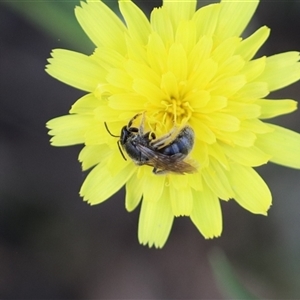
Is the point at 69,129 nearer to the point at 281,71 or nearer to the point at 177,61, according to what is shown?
the point at 177,61

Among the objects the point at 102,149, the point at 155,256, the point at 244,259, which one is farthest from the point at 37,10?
the point at 244,259

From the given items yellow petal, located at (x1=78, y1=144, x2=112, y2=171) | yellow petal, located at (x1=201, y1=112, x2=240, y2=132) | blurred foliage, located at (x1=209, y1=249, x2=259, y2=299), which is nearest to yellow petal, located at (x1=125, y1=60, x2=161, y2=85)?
yellow petal, located at (x1=201, y1=112, x2=240, y2=132)

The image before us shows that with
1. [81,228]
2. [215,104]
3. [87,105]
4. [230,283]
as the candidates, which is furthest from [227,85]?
[81,228]

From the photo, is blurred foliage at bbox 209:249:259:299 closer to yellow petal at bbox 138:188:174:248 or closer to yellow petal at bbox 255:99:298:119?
yellow petal at bbox 138:188:174:248

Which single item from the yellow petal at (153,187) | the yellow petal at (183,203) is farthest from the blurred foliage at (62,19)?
the yellow petal at (183,203)

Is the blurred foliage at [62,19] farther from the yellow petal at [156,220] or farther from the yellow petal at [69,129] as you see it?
the yellow petal at [156,220]

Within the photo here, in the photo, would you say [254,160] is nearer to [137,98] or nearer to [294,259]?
[137,98]

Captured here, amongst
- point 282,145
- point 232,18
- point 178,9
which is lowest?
point 282,145
